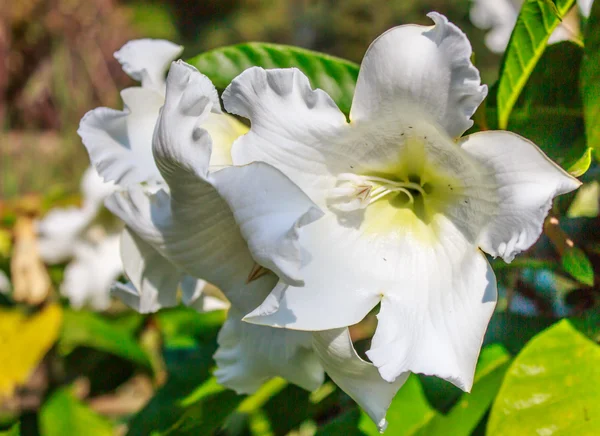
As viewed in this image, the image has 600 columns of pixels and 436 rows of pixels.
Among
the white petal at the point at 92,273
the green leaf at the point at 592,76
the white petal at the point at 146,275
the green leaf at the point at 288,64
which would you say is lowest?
the white petal at the point at 92,273

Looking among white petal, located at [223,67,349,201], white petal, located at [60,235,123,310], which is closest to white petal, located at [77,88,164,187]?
white petal, located at [223,67,349,201]

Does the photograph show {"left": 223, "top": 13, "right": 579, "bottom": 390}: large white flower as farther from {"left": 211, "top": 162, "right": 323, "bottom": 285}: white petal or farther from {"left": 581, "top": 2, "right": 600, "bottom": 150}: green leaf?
{"left": 581, "top": 2, "right": 600, "bottom": 150}: green leaf

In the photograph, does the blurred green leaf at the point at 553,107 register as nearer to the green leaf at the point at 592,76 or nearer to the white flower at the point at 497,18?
the green leaf at the point at 592,76

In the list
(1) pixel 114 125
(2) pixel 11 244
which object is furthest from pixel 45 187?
(1) pixel 114 125

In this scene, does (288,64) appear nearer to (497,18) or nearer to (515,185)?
(515,185)

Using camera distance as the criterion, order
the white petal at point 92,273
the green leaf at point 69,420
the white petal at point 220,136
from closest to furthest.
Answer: the white petal at point 220,136, the green leaf at point 69,420, the white petal at point 92,273

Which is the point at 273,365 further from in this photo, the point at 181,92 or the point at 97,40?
the point at 97,40

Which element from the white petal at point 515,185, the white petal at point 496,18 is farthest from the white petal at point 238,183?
the white petal at point 496,18
